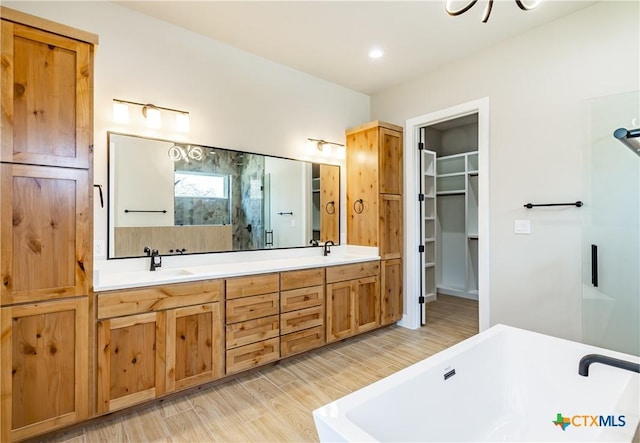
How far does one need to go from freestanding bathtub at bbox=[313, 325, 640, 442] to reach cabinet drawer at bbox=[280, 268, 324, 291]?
1.39 metres

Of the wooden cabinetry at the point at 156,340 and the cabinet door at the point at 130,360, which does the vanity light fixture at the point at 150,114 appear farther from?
the cabinet door at the point at 130,360

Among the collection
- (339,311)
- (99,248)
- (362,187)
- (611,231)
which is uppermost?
(362,187)

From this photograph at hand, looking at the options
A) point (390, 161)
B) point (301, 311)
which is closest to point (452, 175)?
point (390, 161)

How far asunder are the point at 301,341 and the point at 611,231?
254 centimetres

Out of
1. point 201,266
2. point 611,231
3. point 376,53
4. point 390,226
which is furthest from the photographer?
point 390,226

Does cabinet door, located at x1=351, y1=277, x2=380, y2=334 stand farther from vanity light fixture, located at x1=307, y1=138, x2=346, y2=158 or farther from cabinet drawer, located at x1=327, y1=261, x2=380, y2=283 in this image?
vanity light fixture, located at x1=307, y1=138, x2=346, y2=158

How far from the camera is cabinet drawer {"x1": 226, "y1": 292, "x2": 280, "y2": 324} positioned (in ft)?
7.95

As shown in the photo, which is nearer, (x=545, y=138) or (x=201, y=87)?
(x=545, y=138)

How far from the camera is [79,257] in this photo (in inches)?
73.0

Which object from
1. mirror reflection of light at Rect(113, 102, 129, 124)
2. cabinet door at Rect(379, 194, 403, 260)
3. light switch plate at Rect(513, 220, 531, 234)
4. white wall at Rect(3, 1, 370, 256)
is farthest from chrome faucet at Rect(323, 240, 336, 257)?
mirror reflection of light at Rect(113, 102, 129, 124)

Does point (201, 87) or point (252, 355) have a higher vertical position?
point (201, 87)

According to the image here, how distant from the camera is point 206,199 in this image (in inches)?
113

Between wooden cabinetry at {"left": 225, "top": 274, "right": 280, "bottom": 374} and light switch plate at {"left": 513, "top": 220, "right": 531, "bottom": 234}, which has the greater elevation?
light switch plate at {"left": 513, "top": 220, "right": 531, "bottom": 234}

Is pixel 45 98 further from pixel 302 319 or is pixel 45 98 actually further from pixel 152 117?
pixel 302 319
